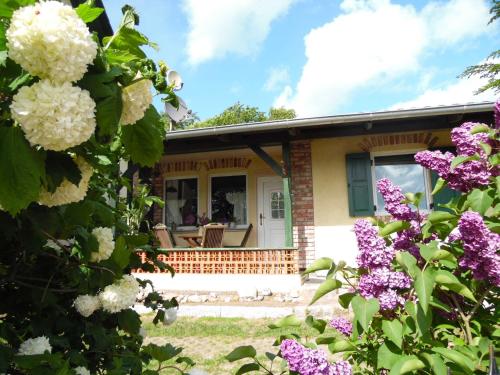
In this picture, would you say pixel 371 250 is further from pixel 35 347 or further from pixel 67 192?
pixel 35 347

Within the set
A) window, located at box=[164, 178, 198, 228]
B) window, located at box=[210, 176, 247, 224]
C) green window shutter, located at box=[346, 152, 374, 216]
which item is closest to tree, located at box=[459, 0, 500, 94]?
green window shutter, located at box=[346, 152, 374, 216]

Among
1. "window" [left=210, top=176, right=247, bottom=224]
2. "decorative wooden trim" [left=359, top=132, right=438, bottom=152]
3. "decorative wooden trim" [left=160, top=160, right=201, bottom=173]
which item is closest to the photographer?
"decorative wooden trim" [left=359, top=132, right=438, bottom=152]

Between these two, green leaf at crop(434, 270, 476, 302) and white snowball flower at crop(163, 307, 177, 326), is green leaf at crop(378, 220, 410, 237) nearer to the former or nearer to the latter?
green leaf at crop(434, 270, 476, 302)

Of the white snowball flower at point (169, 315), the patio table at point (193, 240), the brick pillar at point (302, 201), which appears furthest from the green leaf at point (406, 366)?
the patio table at point (193, 240)

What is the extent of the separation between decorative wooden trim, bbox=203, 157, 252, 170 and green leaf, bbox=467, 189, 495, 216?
7865 millimetres

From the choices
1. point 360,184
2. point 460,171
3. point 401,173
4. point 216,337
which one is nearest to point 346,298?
point 460,171

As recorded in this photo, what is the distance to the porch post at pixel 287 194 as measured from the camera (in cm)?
714

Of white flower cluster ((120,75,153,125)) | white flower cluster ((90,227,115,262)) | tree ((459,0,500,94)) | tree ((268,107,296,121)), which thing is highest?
tree ((268,107,296,121))

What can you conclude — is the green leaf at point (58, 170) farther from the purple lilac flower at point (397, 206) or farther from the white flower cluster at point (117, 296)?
the purple lilac flower at point (397, 206)

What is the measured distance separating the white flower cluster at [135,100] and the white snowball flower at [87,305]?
2.40ft

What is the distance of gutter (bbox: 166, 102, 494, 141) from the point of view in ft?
A: 20.9

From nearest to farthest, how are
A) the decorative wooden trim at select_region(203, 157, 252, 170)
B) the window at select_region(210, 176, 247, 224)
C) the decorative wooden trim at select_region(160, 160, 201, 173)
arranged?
the decorative wooden trim at select_region(203, 157, 252, 170)
the window at select_region(210, 176, 247, 224)
the decorative wooden trim at select_region(160, 160, 201, 173)

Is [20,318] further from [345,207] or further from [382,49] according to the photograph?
[382,49]

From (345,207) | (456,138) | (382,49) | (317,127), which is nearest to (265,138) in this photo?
(317,127)
